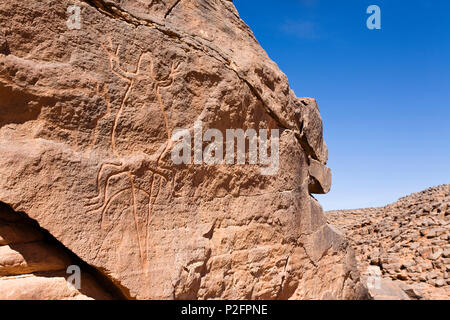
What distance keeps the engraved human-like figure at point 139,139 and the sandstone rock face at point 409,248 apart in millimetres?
5621

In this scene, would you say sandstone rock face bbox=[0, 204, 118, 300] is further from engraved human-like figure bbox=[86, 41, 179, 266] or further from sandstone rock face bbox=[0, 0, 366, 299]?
engraved human-like figure bbox=[86, 41, 179, 266]

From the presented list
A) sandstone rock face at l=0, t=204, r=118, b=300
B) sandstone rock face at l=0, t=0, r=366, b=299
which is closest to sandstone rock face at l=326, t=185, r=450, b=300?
sandstone rock face at l=0, t=0, r=366, b=299

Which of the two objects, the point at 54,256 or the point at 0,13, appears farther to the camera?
the point at 54,256

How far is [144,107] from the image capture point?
291cm

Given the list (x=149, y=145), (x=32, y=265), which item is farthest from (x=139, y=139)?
(x=32, y=265)

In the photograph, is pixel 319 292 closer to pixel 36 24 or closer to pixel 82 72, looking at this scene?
pixel 82 72

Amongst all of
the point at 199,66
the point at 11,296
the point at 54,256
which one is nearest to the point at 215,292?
the point at 54,256

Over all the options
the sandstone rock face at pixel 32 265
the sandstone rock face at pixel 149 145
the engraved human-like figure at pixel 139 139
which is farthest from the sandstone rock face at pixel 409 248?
the sandstone rock face at pixel 32 265

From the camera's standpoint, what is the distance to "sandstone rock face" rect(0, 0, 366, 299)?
240cm

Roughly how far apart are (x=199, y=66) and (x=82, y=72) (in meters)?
1.13

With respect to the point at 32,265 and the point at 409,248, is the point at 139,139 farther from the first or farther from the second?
the point at 409,248

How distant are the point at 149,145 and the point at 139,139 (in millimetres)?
105

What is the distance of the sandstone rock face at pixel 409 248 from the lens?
7.50m

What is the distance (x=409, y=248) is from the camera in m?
9.82
